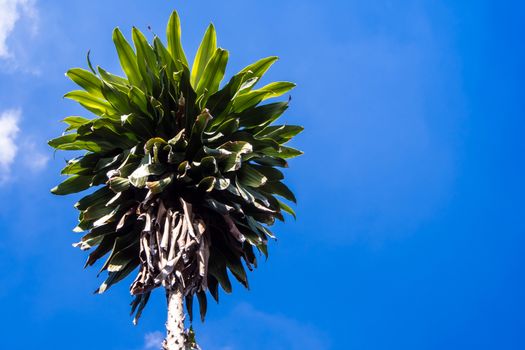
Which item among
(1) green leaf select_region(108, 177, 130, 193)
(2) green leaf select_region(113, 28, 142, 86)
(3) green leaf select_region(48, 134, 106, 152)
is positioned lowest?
(1) green leaf select_region(108, 177, 130, 193)

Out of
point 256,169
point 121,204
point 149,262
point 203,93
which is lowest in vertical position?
point 149,262

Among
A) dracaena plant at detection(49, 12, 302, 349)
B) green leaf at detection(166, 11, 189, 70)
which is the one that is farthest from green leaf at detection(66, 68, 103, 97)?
green leaf at detection(166, 11, 189, 70)

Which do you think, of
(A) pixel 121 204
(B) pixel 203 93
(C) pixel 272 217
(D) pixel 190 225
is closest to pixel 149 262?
(D) pixel 190 225

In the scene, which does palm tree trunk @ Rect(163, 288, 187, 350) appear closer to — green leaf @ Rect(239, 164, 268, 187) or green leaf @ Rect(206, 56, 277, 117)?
green leaf @ Rect(239, 164, 268, 187)

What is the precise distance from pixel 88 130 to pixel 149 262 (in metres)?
1.78

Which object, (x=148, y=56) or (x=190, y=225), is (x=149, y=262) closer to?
(x=190, y=225)

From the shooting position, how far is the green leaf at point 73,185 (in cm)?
693

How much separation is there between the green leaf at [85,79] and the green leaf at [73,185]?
1048 millimetres

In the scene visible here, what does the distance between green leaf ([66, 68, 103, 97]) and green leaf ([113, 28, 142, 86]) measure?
1.17ft

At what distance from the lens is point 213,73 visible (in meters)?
6.81

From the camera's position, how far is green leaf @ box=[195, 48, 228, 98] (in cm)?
670

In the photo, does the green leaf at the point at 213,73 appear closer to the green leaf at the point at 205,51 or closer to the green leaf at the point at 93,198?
the green leaf at the point at 205,51

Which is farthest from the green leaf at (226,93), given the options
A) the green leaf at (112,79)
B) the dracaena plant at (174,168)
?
the green leaf at (112,79)

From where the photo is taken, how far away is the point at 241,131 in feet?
22.1
